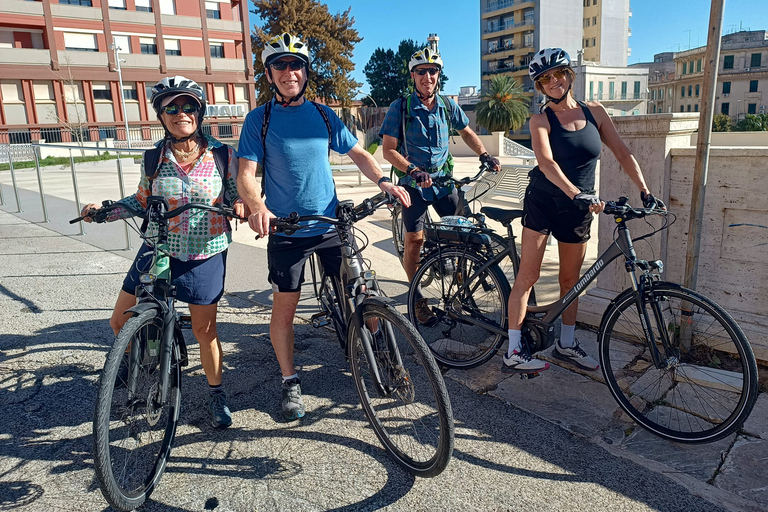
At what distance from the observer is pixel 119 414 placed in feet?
8.59

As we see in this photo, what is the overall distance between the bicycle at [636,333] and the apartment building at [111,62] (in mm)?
36415

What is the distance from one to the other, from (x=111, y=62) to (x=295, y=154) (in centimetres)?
4422

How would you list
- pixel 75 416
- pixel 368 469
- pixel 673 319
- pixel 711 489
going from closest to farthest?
1. pixel 711 489
2. pixel 368 469
3. pixel 75 416
4. pixel 673 319

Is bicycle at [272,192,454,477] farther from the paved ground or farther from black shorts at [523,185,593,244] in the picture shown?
black shorts at [523,185,593,244]

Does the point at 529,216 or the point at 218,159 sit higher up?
the point at 218,159

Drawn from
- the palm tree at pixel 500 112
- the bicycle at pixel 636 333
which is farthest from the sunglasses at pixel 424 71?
the palm tree at pixel 500 112

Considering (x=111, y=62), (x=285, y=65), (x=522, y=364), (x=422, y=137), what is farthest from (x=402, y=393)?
(x=111, y=62)

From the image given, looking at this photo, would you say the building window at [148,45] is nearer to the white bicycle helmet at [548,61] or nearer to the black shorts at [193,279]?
the black shorts at [193,279]

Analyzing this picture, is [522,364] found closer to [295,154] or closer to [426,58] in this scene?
[295,154]

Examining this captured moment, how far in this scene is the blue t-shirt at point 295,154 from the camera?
3182mm

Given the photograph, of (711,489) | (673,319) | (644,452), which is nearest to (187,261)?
(644,452)

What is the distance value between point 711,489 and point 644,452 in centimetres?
35

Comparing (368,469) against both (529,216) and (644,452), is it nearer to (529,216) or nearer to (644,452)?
(644,452)

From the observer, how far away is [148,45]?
4334 centimetres
